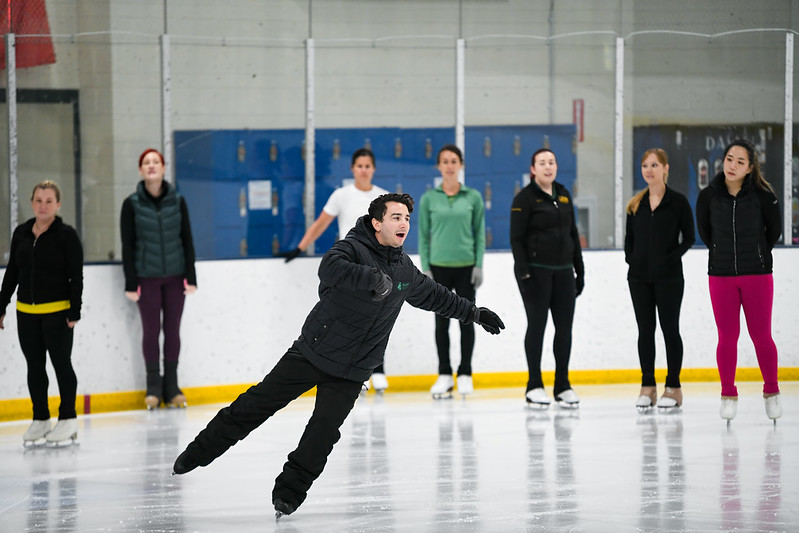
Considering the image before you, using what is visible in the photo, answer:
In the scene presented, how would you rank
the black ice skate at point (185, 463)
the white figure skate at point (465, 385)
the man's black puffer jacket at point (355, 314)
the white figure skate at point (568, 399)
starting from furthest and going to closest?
the white figure skate at point (465, 385) < the white figure skate at point (568, 399) < the black ice skate at point (185, 463) < the man's black puffer jacket at point (355, 314)

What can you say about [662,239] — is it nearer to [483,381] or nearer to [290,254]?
[483,381]

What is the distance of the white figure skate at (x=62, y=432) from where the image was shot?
623 cm

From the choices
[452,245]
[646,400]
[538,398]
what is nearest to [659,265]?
[646,400]

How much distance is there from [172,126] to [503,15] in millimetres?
2888

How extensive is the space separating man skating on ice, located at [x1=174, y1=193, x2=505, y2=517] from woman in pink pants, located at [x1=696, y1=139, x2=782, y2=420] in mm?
2476

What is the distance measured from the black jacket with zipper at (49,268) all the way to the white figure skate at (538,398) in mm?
2796

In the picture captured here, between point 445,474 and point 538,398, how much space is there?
201 centimetres

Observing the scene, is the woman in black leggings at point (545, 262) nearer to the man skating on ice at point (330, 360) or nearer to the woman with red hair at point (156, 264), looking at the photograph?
the woman with red hair at point (156, 264)

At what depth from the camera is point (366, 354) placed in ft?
14.8

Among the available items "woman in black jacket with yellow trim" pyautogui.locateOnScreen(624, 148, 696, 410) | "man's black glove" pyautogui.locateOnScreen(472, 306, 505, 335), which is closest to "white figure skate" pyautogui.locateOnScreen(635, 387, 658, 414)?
"woman in black jacket with yellow trim" pyautogui.locateOnScreen(624, 148, 696, 410)

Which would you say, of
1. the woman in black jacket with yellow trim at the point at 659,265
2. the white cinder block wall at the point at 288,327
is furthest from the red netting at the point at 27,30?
the woman in black jacket with yellow trim at the point at 659,265

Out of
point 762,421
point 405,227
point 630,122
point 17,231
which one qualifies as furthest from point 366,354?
point 630,122

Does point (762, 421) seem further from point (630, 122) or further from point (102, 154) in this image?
point (102, 154)

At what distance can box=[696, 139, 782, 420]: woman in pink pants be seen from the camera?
20.7ft
